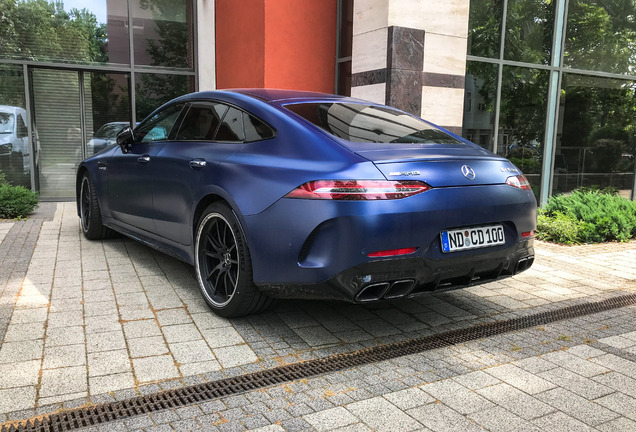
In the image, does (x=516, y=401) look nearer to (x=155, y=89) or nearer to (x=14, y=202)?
(x=14, y=202)

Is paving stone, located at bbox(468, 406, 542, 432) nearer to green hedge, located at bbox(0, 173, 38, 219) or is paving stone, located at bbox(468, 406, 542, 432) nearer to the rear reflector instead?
the rear reflector

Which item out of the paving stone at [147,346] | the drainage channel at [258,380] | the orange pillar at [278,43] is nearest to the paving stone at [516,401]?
the drainage channel at [258,380]

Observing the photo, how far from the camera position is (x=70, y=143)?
10359 mm

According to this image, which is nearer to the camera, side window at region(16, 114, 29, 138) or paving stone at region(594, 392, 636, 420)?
paving stone at region(594, 392, 636, 420)

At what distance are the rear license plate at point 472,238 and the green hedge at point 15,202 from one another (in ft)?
23.2

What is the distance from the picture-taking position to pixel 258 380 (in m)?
2.94

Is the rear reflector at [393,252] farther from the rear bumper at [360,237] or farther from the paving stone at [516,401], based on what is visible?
the paving stone at [516,401]

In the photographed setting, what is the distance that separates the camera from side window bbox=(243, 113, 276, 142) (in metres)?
3.59

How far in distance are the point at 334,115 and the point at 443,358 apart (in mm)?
1734

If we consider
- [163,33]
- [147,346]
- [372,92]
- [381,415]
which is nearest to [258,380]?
[381,415]

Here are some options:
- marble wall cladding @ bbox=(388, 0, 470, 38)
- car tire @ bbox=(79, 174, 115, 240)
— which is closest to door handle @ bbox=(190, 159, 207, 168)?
car tire @ bbox=(79, 174, 115, 240)

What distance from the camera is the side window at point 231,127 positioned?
3.82 m

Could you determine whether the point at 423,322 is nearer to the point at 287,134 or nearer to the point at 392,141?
the point at 392,141

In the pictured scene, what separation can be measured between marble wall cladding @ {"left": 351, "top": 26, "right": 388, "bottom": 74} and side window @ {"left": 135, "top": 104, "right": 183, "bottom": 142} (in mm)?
4433
